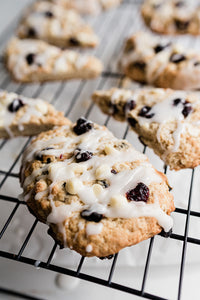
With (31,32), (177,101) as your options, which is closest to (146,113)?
(177,101)

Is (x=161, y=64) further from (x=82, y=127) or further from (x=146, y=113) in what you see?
(x=82, y=127)

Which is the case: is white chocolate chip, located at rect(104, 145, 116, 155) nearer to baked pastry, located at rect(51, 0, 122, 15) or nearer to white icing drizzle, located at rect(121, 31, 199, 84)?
white icing drizzle, located at rect(121, 31, 199, 84)

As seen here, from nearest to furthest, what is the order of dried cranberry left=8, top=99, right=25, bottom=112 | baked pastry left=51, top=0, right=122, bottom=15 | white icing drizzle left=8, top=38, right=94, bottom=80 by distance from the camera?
dried cranberry left=8, top=99, right=25, bottom=112 → white icing drizzle left=8, top=38, right=94, bottom=80 → baked pastry left=51, top=0, right=122, bottom=15

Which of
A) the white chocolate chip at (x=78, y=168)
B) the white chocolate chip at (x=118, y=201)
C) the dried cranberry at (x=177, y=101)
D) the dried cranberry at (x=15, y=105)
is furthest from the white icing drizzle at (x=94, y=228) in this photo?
the dried cranberry at (x=15, y=105)

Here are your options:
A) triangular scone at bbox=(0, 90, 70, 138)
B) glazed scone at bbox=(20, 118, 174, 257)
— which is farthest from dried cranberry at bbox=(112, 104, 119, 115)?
glazed scone at bbox=(20, 118, 174, 257)

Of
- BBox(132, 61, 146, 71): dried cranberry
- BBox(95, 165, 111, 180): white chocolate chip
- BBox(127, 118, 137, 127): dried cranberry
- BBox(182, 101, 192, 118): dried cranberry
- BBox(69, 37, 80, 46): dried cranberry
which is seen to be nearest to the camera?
BBox(95, 165, 111, 180): white chocolate chip

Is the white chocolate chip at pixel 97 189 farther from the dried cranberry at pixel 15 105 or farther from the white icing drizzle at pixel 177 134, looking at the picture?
the dried cranberry at pixel 15 105
